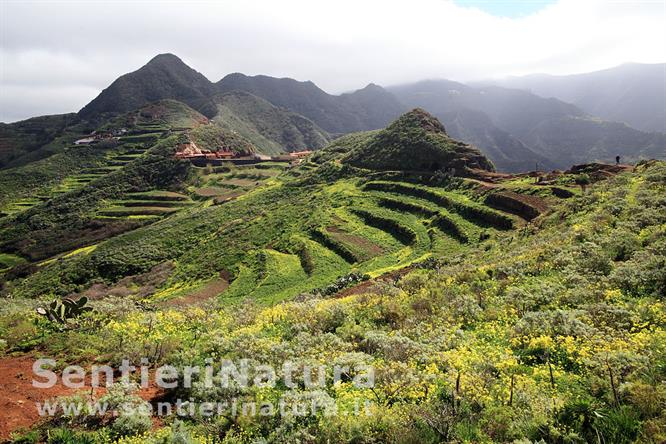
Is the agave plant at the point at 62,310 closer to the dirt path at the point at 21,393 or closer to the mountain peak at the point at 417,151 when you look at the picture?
the dirt path at the point at 21,393

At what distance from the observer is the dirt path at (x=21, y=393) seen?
25.2 ft

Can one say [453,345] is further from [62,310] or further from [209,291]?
[209,291]

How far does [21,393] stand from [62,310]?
208 inches

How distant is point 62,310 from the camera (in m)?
13.4

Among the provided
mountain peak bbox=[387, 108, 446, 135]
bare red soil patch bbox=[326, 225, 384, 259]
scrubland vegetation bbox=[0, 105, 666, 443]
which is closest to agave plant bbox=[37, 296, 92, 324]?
scrubland vegetation bbox=[0, 105, 666, 443]

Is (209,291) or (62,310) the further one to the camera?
(209,291)

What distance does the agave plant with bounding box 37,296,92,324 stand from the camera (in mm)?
13000

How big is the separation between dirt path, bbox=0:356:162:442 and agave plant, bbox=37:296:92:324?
2.37m

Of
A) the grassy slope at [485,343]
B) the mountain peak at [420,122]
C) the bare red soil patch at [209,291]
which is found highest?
the mountain peak at [420,122]

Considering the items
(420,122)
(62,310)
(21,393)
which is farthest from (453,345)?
(420,122)

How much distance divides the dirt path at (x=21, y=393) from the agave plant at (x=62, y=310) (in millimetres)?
2371

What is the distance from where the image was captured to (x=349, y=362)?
980cm

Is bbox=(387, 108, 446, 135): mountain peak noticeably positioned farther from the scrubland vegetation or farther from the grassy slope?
the grassy slope

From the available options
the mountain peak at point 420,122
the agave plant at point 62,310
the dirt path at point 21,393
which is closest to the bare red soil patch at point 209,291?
the agave plant at point 62,310
